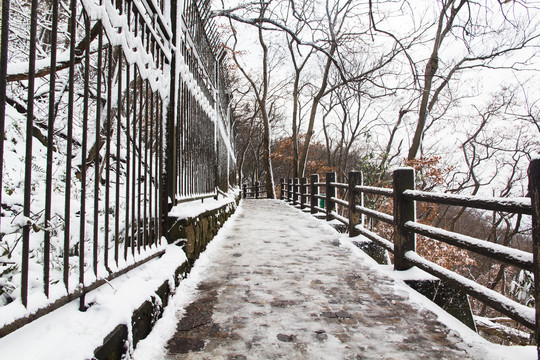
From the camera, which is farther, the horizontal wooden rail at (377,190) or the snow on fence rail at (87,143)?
the horizontal wooden rail at (377,190)

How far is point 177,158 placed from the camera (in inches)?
116

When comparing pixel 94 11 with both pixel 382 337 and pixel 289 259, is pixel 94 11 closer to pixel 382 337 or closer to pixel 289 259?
pixel 382 337

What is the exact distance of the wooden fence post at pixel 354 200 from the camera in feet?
15.1

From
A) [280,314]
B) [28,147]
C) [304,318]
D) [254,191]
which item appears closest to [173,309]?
[280,314]

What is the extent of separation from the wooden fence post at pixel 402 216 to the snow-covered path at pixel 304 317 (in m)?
0.27

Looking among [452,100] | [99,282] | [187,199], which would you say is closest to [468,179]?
[452,100]

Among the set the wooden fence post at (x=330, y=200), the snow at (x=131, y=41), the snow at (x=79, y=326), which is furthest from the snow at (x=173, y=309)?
the wooden fence post at (x=330, y=200)

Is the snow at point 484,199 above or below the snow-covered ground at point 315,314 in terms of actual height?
above

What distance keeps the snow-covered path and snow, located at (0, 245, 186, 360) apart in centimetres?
32

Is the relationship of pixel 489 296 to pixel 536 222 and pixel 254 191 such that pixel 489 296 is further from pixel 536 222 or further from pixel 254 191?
pixel 254 191

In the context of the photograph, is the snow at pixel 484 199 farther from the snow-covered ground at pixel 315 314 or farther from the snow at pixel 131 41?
the snow at pixel 131 41

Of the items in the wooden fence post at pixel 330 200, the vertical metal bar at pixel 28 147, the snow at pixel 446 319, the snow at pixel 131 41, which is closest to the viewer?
the vertical metal bar at pixel 28 147

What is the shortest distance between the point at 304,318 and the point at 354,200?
2845mm

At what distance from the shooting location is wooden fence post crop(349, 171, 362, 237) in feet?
15.1
